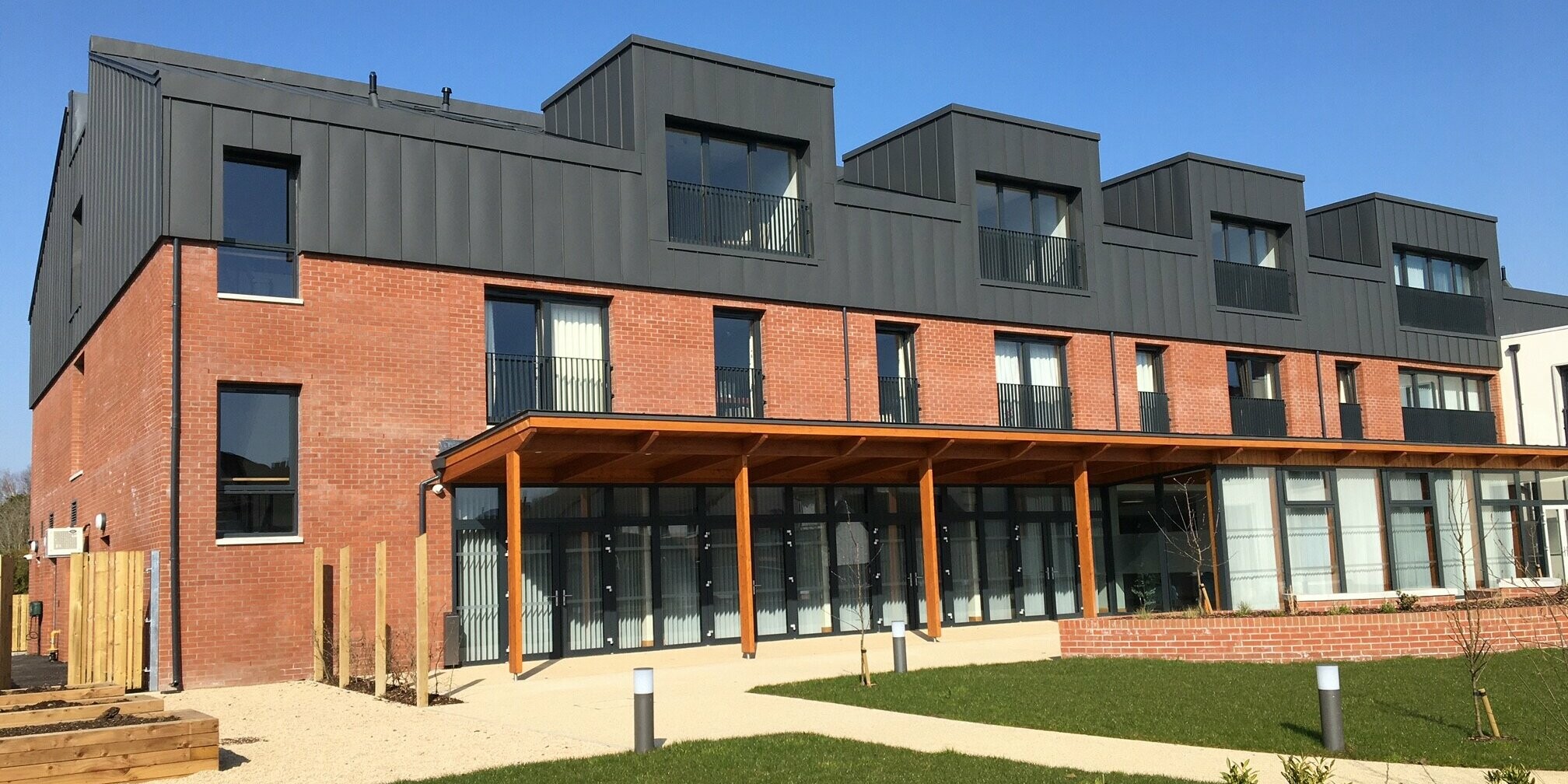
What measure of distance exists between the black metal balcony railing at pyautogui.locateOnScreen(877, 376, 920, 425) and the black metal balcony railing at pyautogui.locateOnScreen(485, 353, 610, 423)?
541cm

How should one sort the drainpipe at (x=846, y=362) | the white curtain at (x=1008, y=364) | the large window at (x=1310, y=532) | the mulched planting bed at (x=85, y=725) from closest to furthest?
1. the mulched planting bed at (x=85, y=725)
2. the drainpipe at (x=846, y=362)
3. the large window at (x=1310, y=532)
4. the white curtain at (x=1008, y=364)

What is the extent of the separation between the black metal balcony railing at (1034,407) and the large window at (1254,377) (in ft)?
16.5

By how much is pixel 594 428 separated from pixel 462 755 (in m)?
6.30

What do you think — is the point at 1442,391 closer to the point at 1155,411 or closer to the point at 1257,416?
the point at 1257,416

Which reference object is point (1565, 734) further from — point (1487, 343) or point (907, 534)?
point (1487, 343)

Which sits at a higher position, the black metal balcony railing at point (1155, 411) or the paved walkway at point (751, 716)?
the black metal balcony railing at point (1155, 411)

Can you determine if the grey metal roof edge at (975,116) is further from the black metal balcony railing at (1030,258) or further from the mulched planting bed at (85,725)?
the mulched planting bed at (85,725)

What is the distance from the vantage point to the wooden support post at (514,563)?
54.7ft

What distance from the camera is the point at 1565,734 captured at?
34.6ft

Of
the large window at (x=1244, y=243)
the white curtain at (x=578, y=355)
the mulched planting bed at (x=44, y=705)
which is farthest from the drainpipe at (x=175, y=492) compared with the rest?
the large window at (x=1244, y=243)

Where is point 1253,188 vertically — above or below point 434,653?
above

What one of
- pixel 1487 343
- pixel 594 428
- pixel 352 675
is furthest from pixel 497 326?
pixel 1487 343

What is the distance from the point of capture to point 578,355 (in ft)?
67.8

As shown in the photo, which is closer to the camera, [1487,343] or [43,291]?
[43,291]
